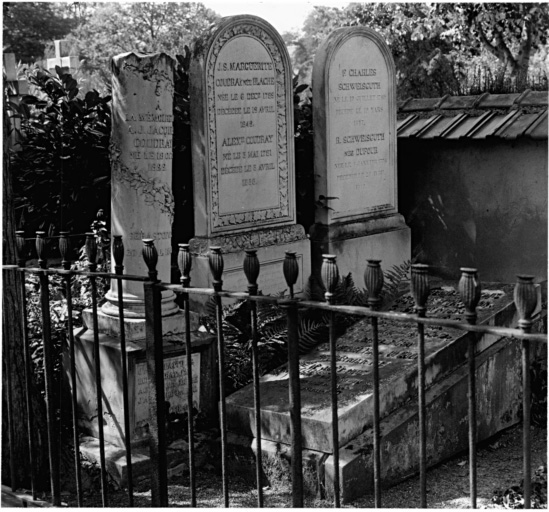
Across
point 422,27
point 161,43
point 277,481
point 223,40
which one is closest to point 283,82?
point 223,40

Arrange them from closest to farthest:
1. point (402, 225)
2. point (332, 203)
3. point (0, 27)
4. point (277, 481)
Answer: point (0, 27), point (277, 481), point (332, 203), point (402, 225)

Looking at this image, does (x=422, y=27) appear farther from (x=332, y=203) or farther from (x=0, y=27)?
(x=0, y=27)

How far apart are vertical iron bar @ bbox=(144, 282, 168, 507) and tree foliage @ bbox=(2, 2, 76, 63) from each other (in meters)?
38.1

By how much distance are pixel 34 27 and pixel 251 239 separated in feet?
130

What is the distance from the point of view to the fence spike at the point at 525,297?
7.47 feet

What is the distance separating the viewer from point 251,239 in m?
6.61

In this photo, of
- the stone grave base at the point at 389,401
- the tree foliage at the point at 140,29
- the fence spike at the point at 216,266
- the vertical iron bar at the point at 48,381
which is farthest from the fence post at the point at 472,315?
the tree foliage at the point at 140,29

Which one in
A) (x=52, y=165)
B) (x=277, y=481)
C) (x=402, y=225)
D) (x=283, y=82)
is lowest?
(x=277, y=481)

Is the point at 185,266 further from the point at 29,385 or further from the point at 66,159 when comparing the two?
the point at 66,159

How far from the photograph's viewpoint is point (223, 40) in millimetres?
6387

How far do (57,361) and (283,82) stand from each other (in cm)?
297

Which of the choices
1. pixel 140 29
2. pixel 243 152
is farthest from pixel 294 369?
pixel 140 29

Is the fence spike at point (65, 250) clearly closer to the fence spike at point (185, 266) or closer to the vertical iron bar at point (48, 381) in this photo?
the vertical iron bar at point (48, 381)

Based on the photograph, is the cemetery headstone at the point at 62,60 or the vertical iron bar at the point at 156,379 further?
the cemetery headstone at the point at 62,60
